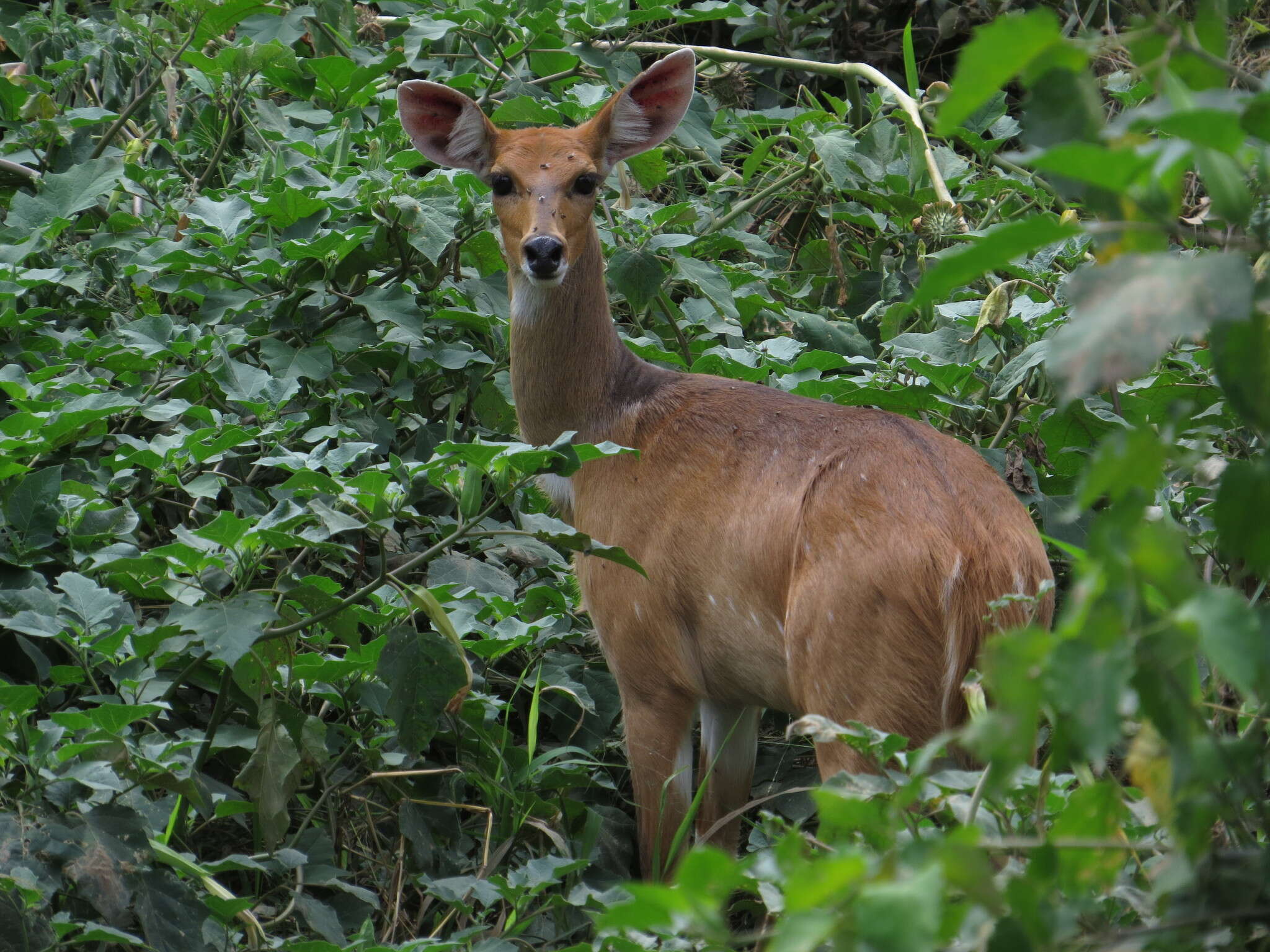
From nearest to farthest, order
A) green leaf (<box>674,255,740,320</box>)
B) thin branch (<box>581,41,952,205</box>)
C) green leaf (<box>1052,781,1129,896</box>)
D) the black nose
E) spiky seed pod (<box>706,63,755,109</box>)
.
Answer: green leaf (<box>1052,781,1129,896</box>) < the black nose < green leaf (<box>674,255,740,320</box>) < thin branch (<box>581,41,952,205</box>) < spiky seed pod (<box>706,63,755,109</box>)

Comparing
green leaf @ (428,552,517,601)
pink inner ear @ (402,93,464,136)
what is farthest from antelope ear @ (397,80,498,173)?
green leaf @ (428,552,517,601)

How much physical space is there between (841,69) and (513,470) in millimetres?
4456

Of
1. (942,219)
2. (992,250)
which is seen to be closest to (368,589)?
(992,250)

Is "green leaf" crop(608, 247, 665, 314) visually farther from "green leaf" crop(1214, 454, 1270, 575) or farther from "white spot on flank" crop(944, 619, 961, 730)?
"green leaf" crop(1214, 454, 1270, 575)

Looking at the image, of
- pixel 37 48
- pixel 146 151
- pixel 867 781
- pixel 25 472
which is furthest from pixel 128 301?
pixel 867 781

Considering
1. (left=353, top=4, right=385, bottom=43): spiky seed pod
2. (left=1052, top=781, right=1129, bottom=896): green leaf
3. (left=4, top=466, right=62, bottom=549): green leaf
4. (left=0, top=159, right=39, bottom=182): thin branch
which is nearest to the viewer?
(left=1052, top=781, right=1129, bottom=896): green leaf

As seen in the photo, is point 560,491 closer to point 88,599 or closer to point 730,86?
point 88,599

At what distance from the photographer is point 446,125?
5352mm

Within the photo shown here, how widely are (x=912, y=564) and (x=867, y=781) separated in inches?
53.9

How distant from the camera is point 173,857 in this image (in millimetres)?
3312

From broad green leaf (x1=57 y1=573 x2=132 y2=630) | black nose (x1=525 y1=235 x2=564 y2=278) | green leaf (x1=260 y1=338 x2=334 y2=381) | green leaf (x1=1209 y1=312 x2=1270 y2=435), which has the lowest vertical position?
broad green leaf (x1=57 y1=573 x2=132 y2=630)

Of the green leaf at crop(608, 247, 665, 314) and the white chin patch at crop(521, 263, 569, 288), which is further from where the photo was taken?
the green leaf at crop(608, 247, 665, 314)

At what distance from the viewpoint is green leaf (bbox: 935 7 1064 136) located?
132 centimetres

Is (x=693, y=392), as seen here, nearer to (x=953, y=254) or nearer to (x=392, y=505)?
(x=392, y=505)
